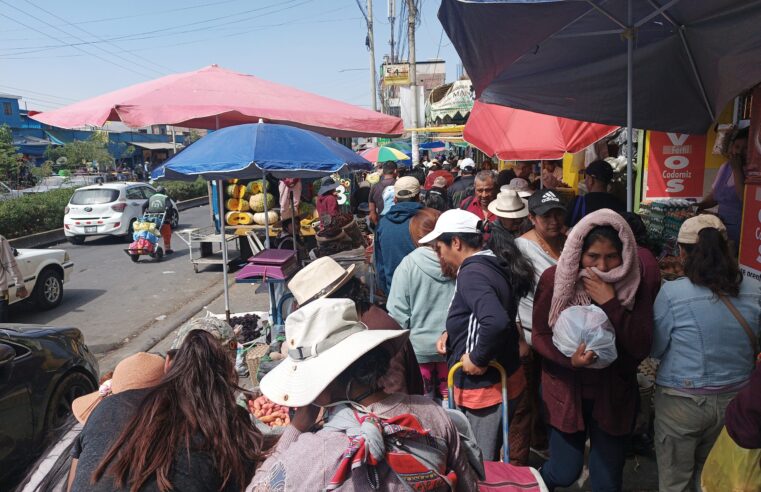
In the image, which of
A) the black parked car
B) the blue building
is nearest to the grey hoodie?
the black parked car

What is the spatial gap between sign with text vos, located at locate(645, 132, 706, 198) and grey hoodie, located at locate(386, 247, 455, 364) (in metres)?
3.28

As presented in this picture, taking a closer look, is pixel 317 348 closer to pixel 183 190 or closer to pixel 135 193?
pixel 135 193

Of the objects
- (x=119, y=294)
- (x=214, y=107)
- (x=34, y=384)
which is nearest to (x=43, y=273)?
(x=119, y=294)

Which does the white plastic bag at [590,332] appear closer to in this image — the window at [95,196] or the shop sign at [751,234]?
the shop sign at [751,234]

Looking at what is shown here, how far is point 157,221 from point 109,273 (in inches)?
68.1

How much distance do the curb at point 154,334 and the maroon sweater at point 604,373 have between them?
5.51m

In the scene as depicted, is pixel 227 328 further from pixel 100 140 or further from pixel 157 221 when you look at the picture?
pixel 100 140

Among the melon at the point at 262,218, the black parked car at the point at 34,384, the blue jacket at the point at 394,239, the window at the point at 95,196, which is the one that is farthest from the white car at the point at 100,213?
the blue jacket at the point at 394,239

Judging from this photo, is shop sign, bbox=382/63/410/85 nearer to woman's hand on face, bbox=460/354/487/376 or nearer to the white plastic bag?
woman's hand on face, bbox=460/354/487/376

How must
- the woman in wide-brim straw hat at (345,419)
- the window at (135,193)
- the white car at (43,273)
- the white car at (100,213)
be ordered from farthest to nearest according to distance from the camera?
1. the window at (135,193)
2. the white car at (100,213)
3. the white car at (43,273)
4. the woman in wide-brim straw hat at (345,419)

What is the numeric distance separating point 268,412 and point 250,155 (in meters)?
2.37

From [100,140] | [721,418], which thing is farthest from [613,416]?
[100,140]

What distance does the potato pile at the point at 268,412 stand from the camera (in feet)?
12.5

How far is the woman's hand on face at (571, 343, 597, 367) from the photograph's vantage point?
244cm
